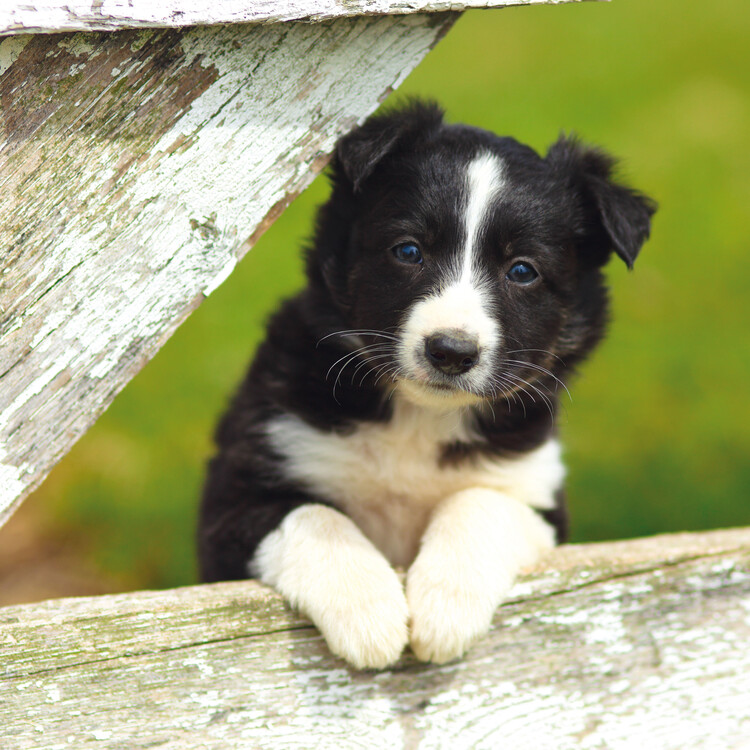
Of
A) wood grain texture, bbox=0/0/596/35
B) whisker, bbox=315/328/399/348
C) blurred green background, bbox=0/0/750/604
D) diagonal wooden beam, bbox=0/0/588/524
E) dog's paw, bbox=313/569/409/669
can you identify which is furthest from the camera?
blurred green background, bbox=0/0/750/604

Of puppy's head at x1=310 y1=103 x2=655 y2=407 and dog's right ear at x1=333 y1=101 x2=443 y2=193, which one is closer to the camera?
dog's right ear at x1=333 y1=101 x2=443 y2=193

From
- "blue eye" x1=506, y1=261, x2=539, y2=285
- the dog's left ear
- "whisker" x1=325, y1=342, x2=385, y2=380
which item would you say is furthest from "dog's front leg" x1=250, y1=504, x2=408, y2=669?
the dog's left ear

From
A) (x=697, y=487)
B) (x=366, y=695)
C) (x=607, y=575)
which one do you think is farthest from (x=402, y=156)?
(x=697, y=487)

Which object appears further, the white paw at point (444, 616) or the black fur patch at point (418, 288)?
the black fur patch at point (418, 288)

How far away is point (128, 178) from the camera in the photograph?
2.06 meters

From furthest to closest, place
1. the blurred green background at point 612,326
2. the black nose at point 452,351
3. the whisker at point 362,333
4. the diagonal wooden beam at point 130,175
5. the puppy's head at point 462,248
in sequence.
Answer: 1. the blurred green background at point 612,326
2. the whisker at point 362,333
3. the puppy's head at point 462,248
4. the black nose at point 452,351
5. the diagonal wooden beam at point 130,175

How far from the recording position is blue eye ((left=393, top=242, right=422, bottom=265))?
2.95m

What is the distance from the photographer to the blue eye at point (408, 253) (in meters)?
2.95

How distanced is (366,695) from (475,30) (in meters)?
8.45

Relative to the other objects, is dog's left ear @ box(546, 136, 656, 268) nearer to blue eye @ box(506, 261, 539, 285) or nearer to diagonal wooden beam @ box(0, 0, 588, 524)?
blue eye @ box(506, 261, 539, 285)

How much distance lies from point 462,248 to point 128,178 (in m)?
1.17

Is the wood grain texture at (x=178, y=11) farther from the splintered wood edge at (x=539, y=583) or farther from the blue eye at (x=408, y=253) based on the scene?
the splintered wood edge at (x=539, y=583)

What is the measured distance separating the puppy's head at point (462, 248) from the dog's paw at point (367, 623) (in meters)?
0.68

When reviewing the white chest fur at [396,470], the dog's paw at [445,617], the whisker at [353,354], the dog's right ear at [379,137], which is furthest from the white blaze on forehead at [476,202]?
the dog's paw at [445,617]
